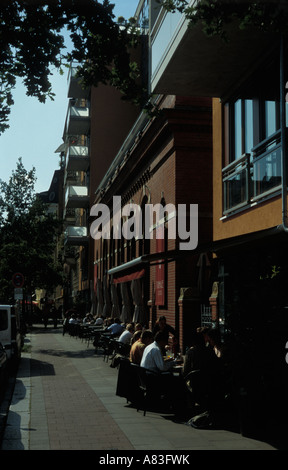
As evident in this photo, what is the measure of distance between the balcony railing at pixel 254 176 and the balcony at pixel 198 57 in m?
1.67

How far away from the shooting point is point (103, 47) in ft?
29.1

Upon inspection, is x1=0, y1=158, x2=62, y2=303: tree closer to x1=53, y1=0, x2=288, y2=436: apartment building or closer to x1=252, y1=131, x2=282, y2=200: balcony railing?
x1=53, y1=0, x2=288, y2=436: apartment building

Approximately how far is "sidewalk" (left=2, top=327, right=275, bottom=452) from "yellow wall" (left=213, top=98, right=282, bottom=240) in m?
3.78

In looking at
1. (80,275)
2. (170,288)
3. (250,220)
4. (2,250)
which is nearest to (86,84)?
(250,220)

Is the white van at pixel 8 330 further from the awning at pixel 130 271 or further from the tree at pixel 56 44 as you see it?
the tree at pixel 56 44

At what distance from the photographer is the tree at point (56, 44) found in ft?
27.1

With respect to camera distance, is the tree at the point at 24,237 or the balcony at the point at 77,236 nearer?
the tree at the point at 24,237

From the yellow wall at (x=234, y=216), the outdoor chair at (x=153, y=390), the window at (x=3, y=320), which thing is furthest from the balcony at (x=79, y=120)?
the outdoor chair at (x=153, y=390)

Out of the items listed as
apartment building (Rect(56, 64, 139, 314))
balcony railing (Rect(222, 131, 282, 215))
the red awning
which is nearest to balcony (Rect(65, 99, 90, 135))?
apartment building (Rect(56, 64, 139, 314))

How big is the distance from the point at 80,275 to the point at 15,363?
112ft

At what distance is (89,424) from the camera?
A: 361 inches

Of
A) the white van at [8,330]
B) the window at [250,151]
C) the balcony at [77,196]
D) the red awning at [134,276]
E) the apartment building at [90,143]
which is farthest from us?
the balcony at [77,196]

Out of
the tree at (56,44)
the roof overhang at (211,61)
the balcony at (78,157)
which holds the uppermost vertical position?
the balcony at (78,157)

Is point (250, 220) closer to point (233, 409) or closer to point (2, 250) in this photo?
point (233, 409)
